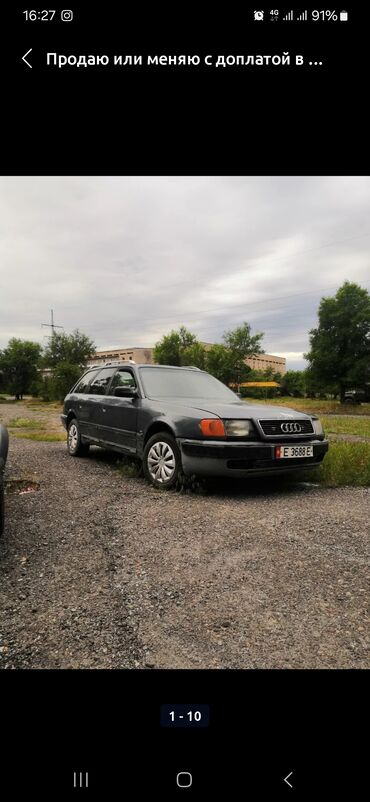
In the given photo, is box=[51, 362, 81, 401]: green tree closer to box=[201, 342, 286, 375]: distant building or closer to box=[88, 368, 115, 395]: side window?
box=[88, 368, 115, 395]: side window

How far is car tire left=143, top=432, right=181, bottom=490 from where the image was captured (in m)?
4.64

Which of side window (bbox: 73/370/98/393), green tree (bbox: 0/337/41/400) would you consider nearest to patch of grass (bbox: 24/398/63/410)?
green tree (bbox: 0/337/41/400)

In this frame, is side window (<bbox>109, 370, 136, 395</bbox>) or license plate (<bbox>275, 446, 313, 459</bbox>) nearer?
license plate (<bbox>275, 446, 313, 459</bbox>)

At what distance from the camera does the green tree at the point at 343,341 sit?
2698cm

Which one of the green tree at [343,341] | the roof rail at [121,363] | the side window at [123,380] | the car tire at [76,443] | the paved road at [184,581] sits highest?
the green tree at [343,341]

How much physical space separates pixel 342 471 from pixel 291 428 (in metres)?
1.28

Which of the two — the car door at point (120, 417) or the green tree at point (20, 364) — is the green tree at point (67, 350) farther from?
the car door at point (120, 417)

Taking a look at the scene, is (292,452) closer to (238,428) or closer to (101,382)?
(238,428)

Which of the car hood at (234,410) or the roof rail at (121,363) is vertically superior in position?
the roof rail at (121,363)

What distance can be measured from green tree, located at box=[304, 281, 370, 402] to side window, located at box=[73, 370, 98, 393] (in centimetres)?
2274
